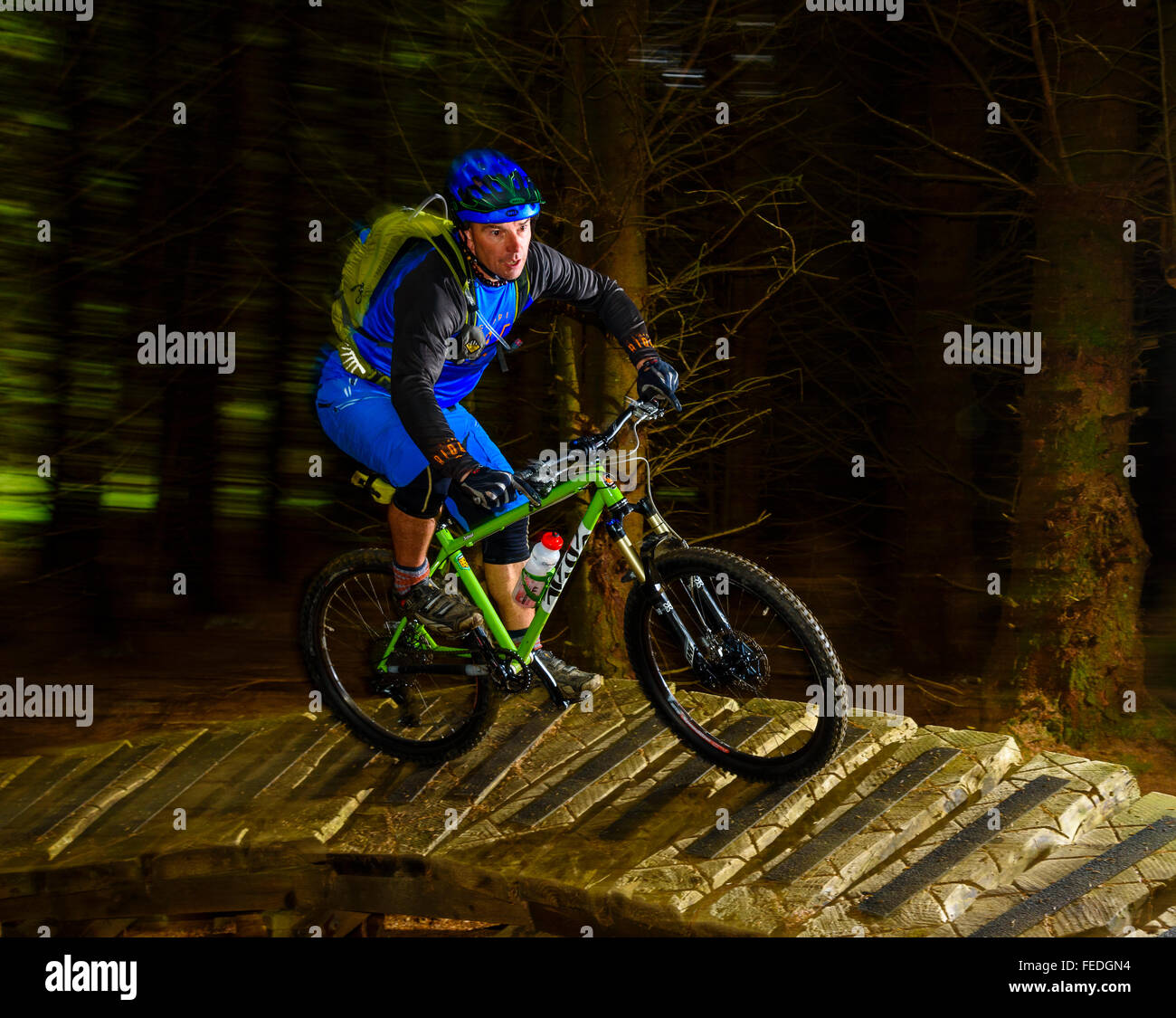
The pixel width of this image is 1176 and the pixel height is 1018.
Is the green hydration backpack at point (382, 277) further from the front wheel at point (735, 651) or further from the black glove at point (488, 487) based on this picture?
the front wheel at point (735, 651)

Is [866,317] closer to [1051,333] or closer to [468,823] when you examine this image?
[1051,333]

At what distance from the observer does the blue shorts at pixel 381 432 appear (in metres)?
4.59

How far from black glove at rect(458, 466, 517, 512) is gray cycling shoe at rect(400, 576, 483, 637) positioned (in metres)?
0.82

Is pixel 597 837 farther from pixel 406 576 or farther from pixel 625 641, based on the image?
pixel 406 576

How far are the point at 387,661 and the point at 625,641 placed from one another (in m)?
1.17

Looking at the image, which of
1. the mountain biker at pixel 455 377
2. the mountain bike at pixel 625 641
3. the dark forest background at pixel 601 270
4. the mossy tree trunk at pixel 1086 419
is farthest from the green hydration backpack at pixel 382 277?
the mossy tree trunk at pixel 1086 419

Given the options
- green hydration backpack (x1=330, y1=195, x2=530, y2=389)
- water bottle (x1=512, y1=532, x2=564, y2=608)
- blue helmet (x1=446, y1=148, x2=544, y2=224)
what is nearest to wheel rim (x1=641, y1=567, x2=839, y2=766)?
water bottle (x1=512, y1=532, x2=564, y2=608)

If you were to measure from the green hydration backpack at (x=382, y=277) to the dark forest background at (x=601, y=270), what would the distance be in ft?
3.87

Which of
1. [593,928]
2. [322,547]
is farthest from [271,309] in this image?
[593,928]

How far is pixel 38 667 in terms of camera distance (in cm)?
1015

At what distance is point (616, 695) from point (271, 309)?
714 cm

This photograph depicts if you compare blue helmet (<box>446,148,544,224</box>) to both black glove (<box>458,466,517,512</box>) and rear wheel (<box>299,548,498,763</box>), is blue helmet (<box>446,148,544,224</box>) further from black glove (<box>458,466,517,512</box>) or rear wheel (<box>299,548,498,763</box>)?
rear wheel (<box>299,548,498,763</box>)

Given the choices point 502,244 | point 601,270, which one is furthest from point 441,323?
point 601,270

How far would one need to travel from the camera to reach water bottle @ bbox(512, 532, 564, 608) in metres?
4.54
